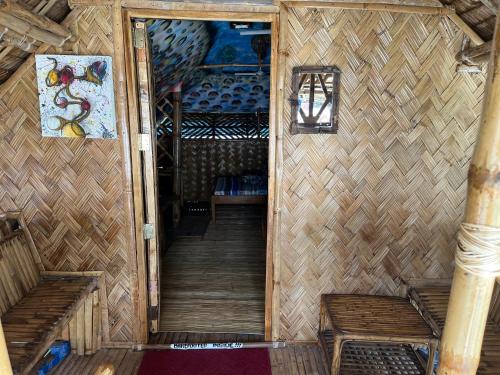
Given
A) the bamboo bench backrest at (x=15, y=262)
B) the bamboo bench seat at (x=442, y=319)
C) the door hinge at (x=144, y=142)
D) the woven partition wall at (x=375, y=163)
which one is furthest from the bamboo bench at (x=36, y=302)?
the bamboo bench seat at (x=442, y=319)

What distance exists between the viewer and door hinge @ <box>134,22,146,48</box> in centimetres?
231

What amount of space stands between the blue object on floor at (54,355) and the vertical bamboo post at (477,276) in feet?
7.83

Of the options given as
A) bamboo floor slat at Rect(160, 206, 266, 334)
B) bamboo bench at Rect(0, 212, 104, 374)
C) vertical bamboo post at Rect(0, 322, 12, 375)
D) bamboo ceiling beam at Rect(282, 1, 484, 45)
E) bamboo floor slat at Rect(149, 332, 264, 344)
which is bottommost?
bamboo floor slat at Rect(149, 332, 264, 344)

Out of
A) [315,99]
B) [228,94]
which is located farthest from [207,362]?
[228,94]

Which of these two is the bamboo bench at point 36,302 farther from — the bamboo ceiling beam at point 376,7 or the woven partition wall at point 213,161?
the woven partition wall at point 213,161

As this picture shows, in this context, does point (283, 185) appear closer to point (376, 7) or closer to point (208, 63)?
point (376, 7)

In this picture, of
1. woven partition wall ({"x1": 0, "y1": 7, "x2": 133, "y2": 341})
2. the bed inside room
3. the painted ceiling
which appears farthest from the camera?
the painted ceiling

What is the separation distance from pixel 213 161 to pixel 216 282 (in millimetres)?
3082

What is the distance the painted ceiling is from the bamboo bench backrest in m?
1.68

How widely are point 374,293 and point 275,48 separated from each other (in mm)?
1841

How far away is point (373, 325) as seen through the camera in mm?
2248

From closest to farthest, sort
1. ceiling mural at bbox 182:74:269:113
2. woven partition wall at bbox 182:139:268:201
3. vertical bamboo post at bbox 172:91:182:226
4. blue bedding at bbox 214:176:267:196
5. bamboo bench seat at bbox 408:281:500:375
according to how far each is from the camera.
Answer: bamboo bench seat at bbox 408:281:500:375
vertical bamboo post at bbox 172:91:182:226
blue bedding at bbox 214:176:267:196
ceiling mural at bbox 182:74:269:113
woven partition wall at bbox 182:139:268:201

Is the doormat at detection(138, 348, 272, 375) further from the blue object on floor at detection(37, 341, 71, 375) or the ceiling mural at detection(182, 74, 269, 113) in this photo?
the ceiling mural at detection(182, 74, 269, 113)

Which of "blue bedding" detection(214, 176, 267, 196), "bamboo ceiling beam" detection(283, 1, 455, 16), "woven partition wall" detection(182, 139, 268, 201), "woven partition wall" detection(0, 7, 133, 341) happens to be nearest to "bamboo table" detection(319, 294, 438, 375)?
"woven partition wall" detection(0, 7, 133, 341)
